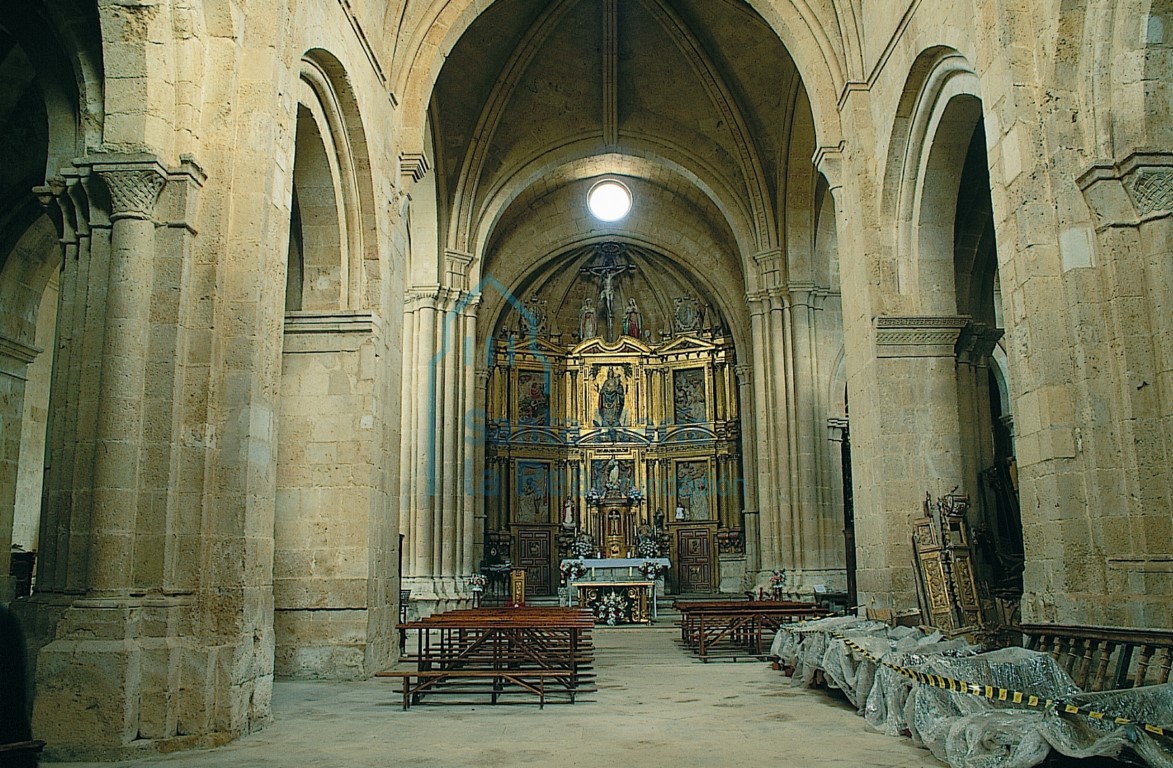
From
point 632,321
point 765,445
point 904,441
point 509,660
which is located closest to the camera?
point 509,660

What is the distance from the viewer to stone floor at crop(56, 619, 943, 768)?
6.68m

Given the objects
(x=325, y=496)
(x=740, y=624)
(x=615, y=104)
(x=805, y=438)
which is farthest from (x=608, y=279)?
(x=325, y=496)

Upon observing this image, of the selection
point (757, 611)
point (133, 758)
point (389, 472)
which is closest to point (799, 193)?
point (757, 611)

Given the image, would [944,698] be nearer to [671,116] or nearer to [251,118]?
[251,118]

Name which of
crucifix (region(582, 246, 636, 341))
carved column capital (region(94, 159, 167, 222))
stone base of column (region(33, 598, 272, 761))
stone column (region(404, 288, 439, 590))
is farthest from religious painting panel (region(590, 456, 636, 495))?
carved column capital (region(94, 159, 167, 222))

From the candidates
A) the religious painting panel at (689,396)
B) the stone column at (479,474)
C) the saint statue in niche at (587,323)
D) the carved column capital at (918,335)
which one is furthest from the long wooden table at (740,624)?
the saint statue in niche at (587,323)

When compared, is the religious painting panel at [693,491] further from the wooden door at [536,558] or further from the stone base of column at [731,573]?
the wooden door at [536,558]

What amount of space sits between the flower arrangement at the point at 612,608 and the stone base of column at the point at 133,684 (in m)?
12.7

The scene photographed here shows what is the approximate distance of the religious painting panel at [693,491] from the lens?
2575 cm

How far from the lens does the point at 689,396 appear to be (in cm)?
2669

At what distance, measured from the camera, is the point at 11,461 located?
Result: 517 inches

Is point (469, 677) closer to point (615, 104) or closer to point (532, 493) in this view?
point (615, 104)

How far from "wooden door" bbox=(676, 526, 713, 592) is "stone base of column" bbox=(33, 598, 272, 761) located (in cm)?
1873

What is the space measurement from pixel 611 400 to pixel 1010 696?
20.8m
